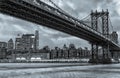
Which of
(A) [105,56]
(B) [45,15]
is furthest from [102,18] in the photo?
(B) [45,15]

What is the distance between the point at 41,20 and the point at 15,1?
50.2ft

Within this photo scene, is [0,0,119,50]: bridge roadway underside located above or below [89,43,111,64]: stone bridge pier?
above

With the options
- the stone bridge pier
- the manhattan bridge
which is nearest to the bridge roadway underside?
the manhattan bridge

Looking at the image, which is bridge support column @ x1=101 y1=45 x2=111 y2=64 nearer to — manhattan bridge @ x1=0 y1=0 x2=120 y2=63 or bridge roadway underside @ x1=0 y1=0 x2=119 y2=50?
manhattan bridge @ x1=0 y1=0 x2=120 y2=63

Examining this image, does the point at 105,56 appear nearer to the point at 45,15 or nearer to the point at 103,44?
the point at 103,44

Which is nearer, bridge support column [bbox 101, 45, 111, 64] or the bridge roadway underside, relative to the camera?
the bridge roadway underside

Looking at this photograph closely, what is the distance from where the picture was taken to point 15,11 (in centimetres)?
5041

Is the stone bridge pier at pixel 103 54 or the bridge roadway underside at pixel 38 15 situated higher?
the bridge roadway underside at pixel 38 15

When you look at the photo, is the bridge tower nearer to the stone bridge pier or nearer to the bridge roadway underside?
the stone bridge pier

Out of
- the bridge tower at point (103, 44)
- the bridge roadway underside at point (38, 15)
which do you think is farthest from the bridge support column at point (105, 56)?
the bridge roadway underside at point (38, 15)

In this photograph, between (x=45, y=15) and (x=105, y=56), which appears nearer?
(x=45, y=15)

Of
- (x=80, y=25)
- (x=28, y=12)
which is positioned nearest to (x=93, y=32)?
(x=80, y=25)

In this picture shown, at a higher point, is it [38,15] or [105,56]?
→ [38,15]

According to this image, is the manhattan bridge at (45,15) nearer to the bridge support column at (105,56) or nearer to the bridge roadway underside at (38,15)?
the bridge roadway underside at (38,15)
